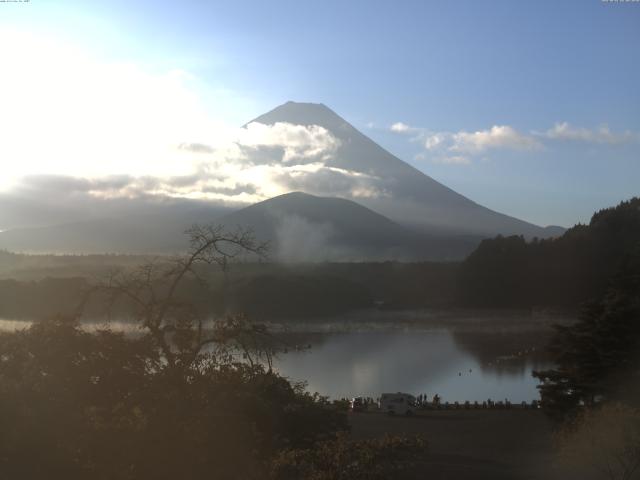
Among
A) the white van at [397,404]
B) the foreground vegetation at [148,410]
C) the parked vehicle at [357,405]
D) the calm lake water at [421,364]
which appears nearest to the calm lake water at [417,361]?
the calm lake water at [421,364]

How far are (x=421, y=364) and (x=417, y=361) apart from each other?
1.60 feet

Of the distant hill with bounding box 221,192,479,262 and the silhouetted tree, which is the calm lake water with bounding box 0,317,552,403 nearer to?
the silhouetted tree

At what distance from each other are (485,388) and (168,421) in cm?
1472

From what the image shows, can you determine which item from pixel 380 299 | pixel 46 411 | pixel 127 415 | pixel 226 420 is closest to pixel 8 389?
pixel 46 411

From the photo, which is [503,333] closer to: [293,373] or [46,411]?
[293,373]

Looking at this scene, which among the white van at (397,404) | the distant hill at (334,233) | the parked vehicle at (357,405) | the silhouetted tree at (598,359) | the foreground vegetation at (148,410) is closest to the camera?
the foreground vegetation at (148,410)

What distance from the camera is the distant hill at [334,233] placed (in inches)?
2136

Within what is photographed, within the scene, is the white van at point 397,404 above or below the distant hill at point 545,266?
below

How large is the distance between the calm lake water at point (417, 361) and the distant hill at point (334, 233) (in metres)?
22.4

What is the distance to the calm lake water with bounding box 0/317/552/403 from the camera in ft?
55.6

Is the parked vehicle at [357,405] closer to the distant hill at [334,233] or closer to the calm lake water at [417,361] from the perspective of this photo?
the calm lake water at [417,361]

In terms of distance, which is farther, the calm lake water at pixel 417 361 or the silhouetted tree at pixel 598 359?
the calm lake water at pixel 417 361

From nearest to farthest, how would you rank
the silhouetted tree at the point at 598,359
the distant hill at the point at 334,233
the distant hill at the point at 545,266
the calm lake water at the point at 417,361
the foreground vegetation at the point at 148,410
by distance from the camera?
the foreground vegetation at the point at 148,410
the silhouetted tree at the point at 598,359
the calm lake water at the point at 417,361
the distant hill at the point at 545,266
the distant hill at the point at 334,233

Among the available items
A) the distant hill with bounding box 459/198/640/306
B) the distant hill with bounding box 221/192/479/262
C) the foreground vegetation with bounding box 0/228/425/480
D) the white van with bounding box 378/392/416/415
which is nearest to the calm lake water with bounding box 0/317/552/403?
the white van with bounding box 378/392/416/415
